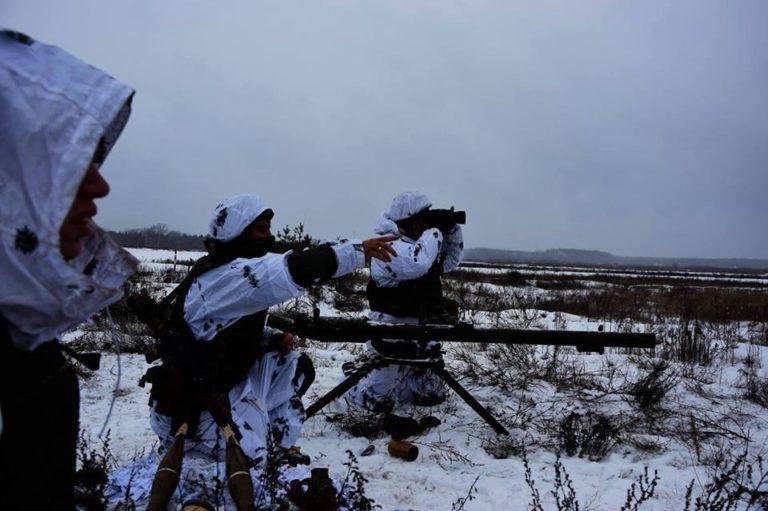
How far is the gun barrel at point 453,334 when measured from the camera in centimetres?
328

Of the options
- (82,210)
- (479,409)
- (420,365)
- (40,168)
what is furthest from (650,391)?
(40,168)

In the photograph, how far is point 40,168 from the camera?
3.10ft

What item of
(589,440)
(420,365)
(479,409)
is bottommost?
(589,440)

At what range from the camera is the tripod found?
3.75m

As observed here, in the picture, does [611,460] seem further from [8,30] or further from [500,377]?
[8,30]

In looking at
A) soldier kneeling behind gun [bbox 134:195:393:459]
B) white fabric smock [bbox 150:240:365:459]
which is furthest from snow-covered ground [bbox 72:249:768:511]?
soldier kneeling behind gun [bbox 134:195:393:459]

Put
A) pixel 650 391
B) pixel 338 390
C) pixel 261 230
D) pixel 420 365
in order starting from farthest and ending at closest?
pixel 650 391 < pixel 420 365 < pixel 338 390 < pixel 261 230

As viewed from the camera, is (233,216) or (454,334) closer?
(233,216)

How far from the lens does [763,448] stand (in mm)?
3617

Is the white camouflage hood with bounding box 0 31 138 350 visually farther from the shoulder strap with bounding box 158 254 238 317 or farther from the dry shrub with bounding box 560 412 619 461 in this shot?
the dry shrub with bounding box 560 412 619 461

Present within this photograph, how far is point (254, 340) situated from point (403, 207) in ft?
7.22

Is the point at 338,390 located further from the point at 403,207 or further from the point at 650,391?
the point at 650,391

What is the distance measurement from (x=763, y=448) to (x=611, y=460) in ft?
4.11

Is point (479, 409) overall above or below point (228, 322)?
below
